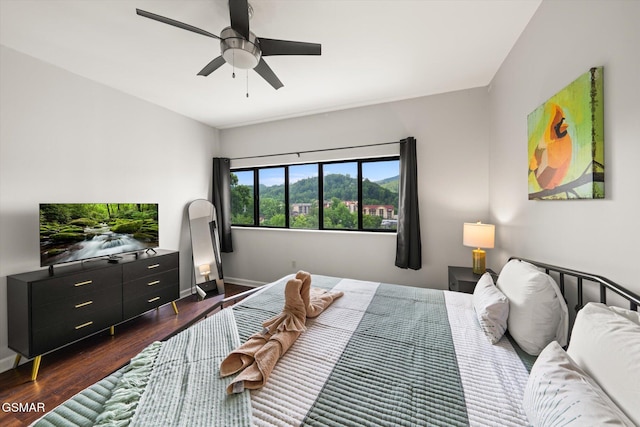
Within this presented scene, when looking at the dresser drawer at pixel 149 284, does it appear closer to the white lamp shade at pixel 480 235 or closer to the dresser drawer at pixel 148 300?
the dresser drawer at pixel 148 300

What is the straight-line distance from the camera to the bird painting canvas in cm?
119

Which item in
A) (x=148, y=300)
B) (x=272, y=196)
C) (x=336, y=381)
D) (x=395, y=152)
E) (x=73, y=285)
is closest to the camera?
(x=336, y=381)

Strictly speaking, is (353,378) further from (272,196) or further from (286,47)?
(272,196)

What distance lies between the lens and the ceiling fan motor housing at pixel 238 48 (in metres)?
1.59

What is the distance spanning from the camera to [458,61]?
92.0 inches

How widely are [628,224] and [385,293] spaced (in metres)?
1.37

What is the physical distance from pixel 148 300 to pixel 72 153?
1722mm

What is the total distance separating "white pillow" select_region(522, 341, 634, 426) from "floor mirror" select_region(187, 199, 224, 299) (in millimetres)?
3690

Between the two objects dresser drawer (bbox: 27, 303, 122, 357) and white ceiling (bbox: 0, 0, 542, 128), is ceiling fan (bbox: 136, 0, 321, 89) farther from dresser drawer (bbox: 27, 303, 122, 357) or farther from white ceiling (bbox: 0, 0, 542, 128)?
dresser drawer (bbox: 27, 303, 122, 357)

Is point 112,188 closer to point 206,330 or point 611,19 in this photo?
point 206,330

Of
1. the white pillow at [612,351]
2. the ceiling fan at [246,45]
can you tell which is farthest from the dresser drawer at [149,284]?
the white pillow at [612,351]

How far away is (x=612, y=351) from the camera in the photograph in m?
0.78

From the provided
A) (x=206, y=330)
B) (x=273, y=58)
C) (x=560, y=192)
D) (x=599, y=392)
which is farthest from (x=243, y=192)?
(x=599, y=392)

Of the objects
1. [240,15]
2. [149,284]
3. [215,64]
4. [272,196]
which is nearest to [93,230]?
[149,284]
